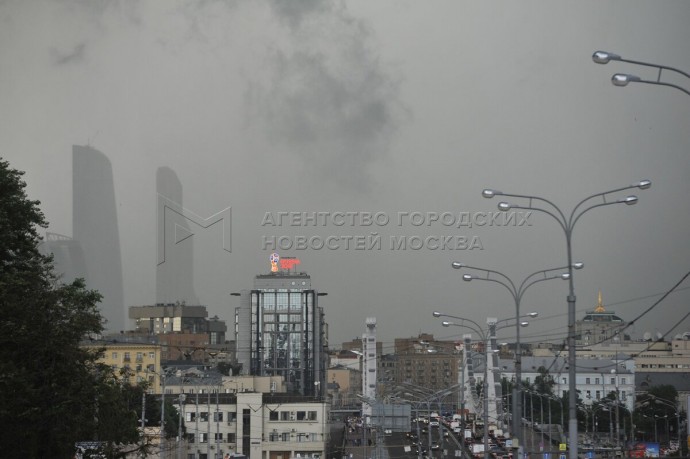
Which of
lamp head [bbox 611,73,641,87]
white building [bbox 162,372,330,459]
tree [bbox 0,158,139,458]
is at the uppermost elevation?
lamp head [bbox 611,73,641,87]

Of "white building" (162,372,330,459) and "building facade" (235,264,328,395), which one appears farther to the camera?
"building facade" (235,264,328,395)

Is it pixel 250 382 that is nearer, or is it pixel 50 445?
pixel 50 445

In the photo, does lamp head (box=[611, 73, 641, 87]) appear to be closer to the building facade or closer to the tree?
the tree

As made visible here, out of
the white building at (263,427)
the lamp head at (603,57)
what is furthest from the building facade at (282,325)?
the lamp head at (603,57)

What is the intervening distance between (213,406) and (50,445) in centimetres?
5907

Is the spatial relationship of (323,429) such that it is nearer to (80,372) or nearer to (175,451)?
(175,451)

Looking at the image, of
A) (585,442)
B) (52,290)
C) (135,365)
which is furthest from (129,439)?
(135,365)

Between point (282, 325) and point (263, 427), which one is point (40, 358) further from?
point (282, 325)

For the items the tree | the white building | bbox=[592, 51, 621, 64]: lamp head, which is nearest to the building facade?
the white building

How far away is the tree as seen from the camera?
37.6m

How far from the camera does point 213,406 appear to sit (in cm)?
9869

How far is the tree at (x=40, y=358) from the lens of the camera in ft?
123

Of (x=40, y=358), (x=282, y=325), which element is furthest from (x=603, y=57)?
(x=282, y=325)

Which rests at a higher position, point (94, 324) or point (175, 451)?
point (94, 324)
